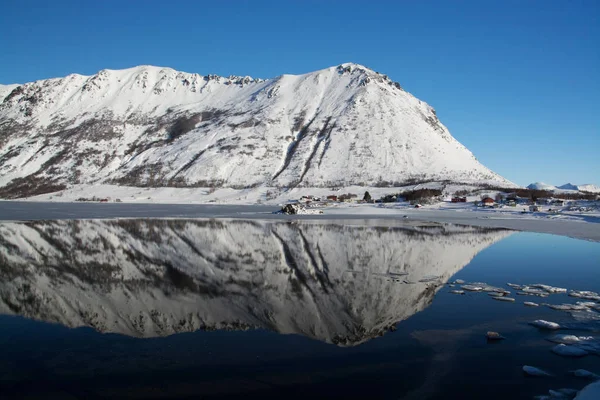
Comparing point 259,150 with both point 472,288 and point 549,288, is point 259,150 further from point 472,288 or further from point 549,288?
point 549,288

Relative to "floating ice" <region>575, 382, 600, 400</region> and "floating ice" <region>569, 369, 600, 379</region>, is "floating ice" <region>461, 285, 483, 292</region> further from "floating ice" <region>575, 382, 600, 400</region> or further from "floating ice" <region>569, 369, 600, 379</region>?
"floating ice" <region>575, 382, 600, 400</region>

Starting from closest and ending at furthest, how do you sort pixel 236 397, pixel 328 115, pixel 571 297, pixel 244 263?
pixel 236 397 → pixel 571 297 → pixel 244 263 → pixel 328 115

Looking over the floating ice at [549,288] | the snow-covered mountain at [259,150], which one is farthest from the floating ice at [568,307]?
the snow-covered mountain at [259,150]

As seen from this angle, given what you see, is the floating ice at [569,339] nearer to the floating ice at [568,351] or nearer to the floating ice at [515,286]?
the floating ice at [568,351]

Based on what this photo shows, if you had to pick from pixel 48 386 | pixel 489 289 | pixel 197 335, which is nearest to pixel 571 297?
pixel 489 289

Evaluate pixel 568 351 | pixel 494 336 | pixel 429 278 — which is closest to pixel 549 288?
pixel 429 278

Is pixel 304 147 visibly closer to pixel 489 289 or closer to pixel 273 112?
pixel 273 112
